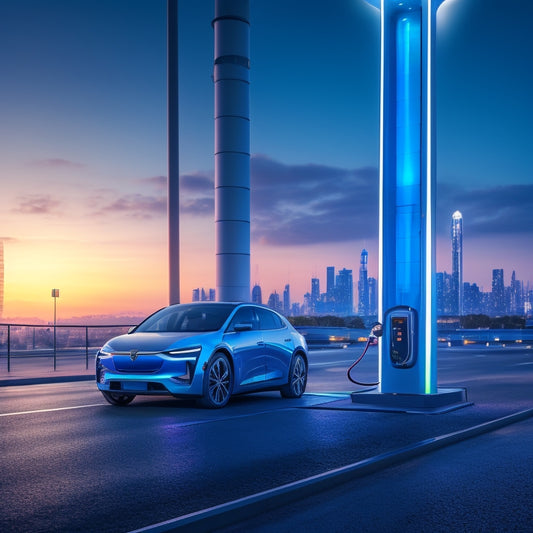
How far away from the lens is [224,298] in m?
31.1

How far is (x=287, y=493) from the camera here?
6348 mm

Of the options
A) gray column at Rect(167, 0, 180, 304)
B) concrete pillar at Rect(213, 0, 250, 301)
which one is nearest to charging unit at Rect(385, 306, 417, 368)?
gray column at Rect(167, 0, 180, 304)

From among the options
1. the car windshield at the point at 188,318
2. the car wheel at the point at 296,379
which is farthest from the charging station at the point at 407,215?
the car windshield at the point at 188,318

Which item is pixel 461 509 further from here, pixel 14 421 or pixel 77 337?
pixel 77 337

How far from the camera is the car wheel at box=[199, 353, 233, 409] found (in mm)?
12320

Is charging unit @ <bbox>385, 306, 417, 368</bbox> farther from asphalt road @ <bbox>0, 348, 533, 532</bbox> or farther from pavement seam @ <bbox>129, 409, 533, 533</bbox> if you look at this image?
pavement seam @ <bbox>129, 409, 533, 533</bbox>

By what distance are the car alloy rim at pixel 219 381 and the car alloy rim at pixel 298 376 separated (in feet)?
6.67

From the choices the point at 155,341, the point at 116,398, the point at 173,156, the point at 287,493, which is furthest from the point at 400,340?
the point at 173,156

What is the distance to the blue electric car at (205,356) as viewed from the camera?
12125 mm

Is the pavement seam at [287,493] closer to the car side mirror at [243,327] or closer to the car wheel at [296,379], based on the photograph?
the car side mirror at [243,327]

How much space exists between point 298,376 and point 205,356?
2.98 m

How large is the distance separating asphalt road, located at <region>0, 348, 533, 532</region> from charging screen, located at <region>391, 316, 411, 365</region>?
113 cm

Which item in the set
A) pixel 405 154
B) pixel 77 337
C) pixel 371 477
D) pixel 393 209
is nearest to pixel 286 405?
pixel 393 209

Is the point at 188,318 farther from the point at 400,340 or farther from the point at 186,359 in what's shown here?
the point at 400,340
